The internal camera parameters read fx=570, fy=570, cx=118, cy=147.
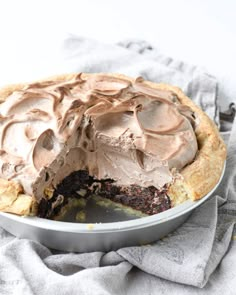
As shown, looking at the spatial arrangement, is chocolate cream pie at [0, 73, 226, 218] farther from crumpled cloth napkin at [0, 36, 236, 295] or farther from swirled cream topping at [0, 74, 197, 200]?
crumpled cloth napkin at [0, 36, 236, 295]

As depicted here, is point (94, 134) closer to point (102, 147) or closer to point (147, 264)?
point (102, 147)

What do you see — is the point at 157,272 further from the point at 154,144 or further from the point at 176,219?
the point at 154,144

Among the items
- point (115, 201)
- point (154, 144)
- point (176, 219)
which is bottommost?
point (115, 201)

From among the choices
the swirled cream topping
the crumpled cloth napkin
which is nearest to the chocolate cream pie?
the swirled cream topping

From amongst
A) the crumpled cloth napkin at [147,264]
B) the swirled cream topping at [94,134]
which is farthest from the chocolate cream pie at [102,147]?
the crumpled cloth napkin at [147,264]

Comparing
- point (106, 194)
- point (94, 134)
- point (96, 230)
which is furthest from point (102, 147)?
point (96, 230)

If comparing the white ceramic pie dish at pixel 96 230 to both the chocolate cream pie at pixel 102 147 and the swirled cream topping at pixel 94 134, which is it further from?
the swirled cream topping at pixel 94 134

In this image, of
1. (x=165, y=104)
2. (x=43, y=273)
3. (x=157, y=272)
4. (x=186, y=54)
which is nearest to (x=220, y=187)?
(x=165, y=104)
